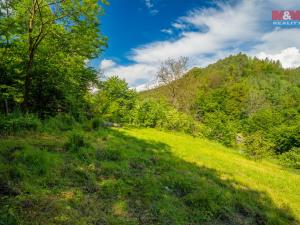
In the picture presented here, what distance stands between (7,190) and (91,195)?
1.40m

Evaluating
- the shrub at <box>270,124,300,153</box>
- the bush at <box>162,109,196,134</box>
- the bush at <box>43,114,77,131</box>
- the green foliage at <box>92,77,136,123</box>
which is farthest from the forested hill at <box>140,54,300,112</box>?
the bush at <box>43,114,77,131</box>

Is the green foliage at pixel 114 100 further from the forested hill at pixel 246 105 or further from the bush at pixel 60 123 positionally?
the bush at pixel 60 123

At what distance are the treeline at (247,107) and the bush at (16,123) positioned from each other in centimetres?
1223

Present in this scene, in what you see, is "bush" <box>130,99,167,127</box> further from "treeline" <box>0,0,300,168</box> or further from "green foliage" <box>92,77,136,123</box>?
"green foliage" <box>92,77,136,123</box>

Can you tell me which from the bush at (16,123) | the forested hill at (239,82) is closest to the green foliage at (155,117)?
the forested hill at (239,82)

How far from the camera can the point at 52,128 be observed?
9.03 m

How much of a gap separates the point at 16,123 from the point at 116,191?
4912 millimetres

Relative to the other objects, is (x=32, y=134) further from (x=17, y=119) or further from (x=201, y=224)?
(x=201, y=224)

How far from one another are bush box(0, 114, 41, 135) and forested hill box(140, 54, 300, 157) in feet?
40.1

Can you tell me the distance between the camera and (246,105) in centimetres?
5222

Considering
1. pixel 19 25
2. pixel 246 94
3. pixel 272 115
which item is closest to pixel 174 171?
pixel 19 25

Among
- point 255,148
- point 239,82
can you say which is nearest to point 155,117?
point 255,148

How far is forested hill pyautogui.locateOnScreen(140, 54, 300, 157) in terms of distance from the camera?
23463 mm

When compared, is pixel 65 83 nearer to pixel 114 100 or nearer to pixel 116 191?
pixel 116 191
